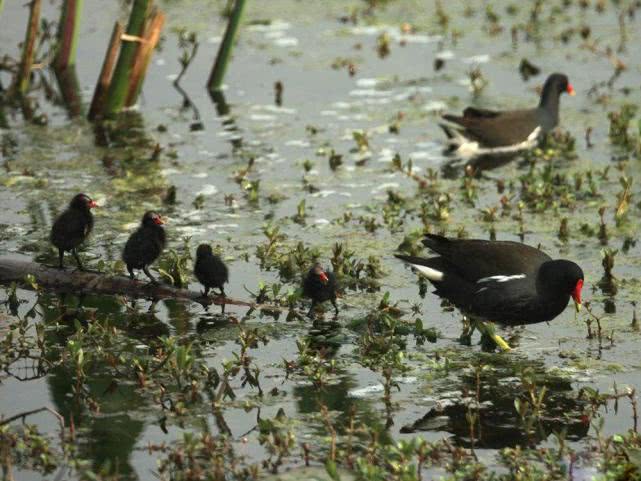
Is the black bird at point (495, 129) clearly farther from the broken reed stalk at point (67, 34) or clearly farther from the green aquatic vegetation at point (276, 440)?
the green aquatic vegetation at point (276, 440)

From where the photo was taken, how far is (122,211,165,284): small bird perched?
10117 mm

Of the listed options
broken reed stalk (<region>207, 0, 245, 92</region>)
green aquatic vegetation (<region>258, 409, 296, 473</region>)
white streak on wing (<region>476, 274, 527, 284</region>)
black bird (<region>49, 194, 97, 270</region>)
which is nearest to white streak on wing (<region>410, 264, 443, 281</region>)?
white streak on wing (<region>476, 274, 527, 284</region>)

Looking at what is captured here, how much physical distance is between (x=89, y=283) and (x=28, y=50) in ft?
20.6

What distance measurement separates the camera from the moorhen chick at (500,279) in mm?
9320

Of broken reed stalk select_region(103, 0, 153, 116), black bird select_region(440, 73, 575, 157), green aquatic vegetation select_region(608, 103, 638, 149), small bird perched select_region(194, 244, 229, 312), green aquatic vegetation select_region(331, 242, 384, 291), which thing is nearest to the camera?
small bird perched select_region(194, 244, 229, 312)

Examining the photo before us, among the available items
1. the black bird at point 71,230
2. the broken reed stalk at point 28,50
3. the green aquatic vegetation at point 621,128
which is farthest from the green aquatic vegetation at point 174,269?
the green aquatic vegetation at point 621,128

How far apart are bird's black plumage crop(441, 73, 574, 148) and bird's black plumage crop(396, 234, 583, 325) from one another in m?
4.89

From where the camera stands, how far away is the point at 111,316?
395 inches

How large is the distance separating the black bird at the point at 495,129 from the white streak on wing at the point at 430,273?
498cm

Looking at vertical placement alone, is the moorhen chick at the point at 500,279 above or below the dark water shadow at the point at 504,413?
above

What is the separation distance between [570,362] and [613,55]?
9.91 m

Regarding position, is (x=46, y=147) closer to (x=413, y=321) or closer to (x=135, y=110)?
(x=135, y=110)

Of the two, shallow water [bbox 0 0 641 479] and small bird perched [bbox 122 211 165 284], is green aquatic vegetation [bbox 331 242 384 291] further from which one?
small bird perched [bbox 122 211 165 284]

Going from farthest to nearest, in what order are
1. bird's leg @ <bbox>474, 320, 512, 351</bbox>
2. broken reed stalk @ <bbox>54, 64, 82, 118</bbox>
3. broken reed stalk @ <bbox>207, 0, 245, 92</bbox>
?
broken reed stalk @ <bbox>54, 64, 82, 118</bbox> < broken reed stalk @ <bbox>207, 0, 245, 92</bbox> < bird's leg @ <bbox>474, 320, 512, 351</bbox>
